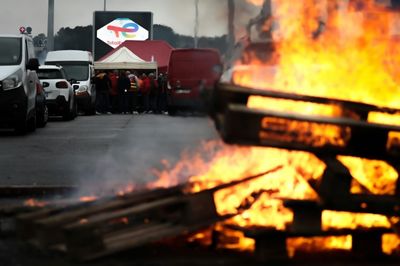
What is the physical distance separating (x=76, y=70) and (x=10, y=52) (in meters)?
14.5

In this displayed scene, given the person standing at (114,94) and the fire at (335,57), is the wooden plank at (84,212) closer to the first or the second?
the fire at (335,57)

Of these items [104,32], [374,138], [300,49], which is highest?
[300,49]

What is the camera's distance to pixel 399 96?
5.83m

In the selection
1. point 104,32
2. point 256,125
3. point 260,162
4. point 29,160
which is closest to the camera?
point 256,125

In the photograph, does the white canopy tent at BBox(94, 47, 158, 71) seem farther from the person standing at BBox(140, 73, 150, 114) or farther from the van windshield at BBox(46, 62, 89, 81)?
the van windshield at BBox(46, 62, 89, 81)

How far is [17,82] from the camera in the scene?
15.0 meters

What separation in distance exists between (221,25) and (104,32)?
4569cm

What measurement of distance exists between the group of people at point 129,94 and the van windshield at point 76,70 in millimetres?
791

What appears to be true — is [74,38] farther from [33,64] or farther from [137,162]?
[137,162]

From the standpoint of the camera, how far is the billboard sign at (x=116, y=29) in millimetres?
50000

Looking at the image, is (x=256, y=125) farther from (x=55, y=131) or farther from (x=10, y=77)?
(x=55, y=131)

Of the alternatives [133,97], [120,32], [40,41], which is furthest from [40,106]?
[120,32]

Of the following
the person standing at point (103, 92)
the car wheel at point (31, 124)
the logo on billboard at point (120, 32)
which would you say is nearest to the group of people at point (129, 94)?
the person standing at point (103, 92)

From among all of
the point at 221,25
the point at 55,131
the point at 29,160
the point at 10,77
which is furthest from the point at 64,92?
the point at 221,25
